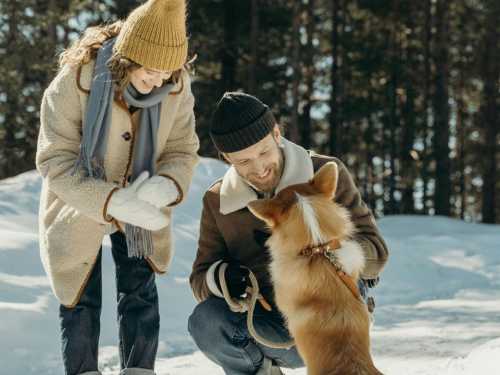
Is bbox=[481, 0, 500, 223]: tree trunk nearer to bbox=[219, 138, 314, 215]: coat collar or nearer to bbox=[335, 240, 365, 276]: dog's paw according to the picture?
bbox=[219, 138, 314, 215]: coat collar

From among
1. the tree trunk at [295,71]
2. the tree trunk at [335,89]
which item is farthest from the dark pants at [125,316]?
the tree trunk at [335,89]

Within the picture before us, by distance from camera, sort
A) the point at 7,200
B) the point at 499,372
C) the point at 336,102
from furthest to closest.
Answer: the point at 336,102 < the point at 7,200 < the point at 499,372

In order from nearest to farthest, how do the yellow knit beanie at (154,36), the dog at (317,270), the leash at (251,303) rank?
1. the dog at (317,270)
2. the yellow knit beanie at (154,36)
3. the leash at (251,303)

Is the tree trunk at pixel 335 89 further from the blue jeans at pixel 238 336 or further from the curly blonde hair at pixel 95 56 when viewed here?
the curly blonde hair at pixel 95 56

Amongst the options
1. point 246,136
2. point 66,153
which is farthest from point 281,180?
point 66,153

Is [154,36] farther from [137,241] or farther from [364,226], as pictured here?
[364,226]

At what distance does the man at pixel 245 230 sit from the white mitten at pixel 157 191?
302mm

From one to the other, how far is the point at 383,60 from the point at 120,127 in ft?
80.5

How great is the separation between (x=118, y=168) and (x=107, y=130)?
288mm

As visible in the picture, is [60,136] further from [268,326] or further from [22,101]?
[22,101]

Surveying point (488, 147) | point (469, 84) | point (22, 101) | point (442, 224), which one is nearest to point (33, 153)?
point (22, 101)

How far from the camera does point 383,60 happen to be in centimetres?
2730

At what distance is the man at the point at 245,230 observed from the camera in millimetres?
3715

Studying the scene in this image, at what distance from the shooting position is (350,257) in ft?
10.8
